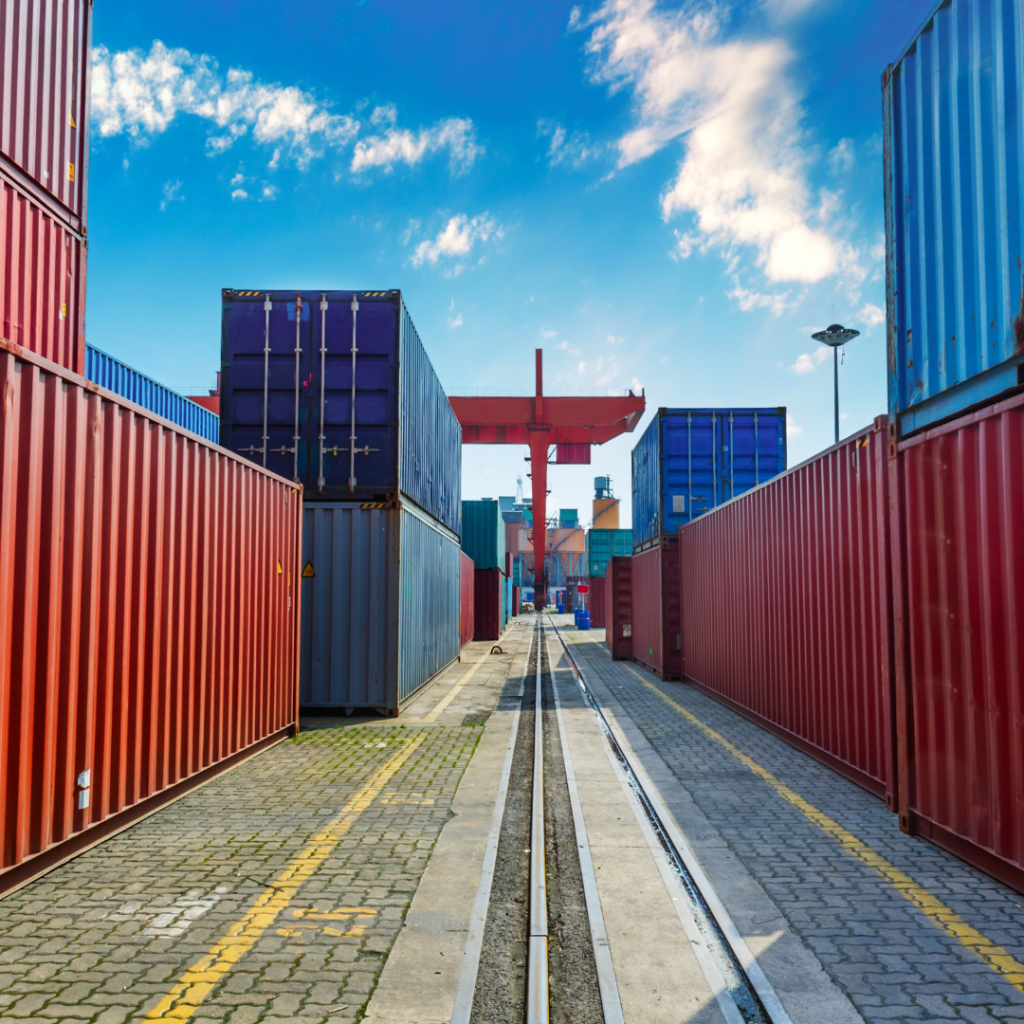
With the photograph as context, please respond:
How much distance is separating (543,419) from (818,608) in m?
32.8

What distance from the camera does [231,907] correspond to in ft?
14.0

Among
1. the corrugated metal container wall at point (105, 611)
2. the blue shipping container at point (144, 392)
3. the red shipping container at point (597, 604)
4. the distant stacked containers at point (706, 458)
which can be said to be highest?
the blue shipping container at point (144, 392)

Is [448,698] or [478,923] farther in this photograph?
[448,698]

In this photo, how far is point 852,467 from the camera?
708 cm

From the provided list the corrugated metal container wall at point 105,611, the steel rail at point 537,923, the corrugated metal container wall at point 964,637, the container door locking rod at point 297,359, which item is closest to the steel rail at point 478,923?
the steel rail at point 537,923

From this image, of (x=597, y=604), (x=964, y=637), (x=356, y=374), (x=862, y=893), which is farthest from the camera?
(x=597, y=604)

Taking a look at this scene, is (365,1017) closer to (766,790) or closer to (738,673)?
(766,790)

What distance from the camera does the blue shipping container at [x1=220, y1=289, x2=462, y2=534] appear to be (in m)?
11.5

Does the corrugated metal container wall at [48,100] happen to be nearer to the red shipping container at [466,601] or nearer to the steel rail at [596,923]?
the steel rail at [596,923]

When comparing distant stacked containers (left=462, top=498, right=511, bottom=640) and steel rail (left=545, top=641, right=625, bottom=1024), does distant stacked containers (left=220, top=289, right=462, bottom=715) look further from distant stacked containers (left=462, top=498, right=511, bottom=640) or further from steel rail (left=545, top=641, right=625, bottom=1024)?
distant stacked containers (left=462, top=498, right=511, bottom=640)

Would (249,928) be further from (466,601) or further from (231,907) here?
(466,601)

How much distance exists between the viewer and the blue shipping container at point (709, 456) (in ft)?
54.6

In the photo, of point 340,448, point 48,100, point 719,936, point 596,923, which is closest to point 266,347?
point 340,448

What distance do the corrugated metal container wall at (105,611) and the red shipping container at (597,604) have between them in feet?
122
